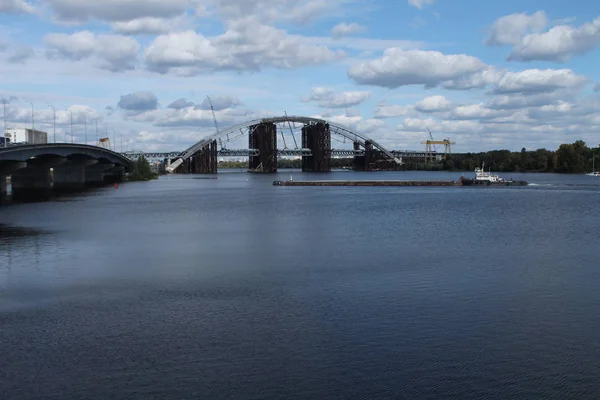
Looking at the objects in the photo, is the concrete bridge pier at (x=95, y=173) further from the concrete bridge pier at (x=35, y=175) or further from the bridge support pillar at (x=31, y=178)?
the bridge support pillar at (x=31, y=178)

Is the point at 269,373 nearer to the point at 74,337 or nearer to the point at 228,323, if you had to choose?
the point at 228,323

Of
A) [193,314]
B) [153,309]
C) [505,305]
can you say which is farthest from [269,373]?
[505,305]

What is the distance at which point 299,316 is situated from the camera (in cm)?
2280

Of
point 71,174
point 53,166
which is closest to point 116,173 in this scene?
point 71,174

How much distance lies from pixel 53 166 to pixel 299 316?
11471cm

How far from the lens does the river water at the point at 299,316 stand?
1667 cm

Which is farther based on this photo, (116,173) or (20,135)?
(116,173)

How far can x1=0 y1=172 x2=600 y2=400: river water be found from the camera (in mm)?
16672

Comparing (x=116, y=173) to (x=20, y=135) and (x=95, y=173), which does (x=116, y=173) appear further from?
(x=20, y=135)

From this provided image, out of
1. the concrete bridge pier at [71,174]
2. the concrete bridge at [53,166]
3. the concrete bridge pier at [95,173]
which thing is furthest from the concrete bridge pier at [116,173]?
the concrete bridge pier at [71,174]

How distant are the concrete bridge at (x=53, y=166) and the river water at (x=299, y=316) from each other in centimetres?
5596

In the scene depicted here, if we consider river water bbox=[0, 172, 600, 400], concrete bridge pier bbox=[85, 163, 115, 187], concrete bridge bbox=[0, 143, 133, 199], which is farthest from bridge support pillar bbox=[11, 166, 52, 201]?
river water bbox=[0, 172, 600, 400]

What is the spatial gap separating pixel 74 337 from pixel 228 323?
491 cm

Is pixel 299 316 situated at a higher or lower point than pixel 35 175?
lower
